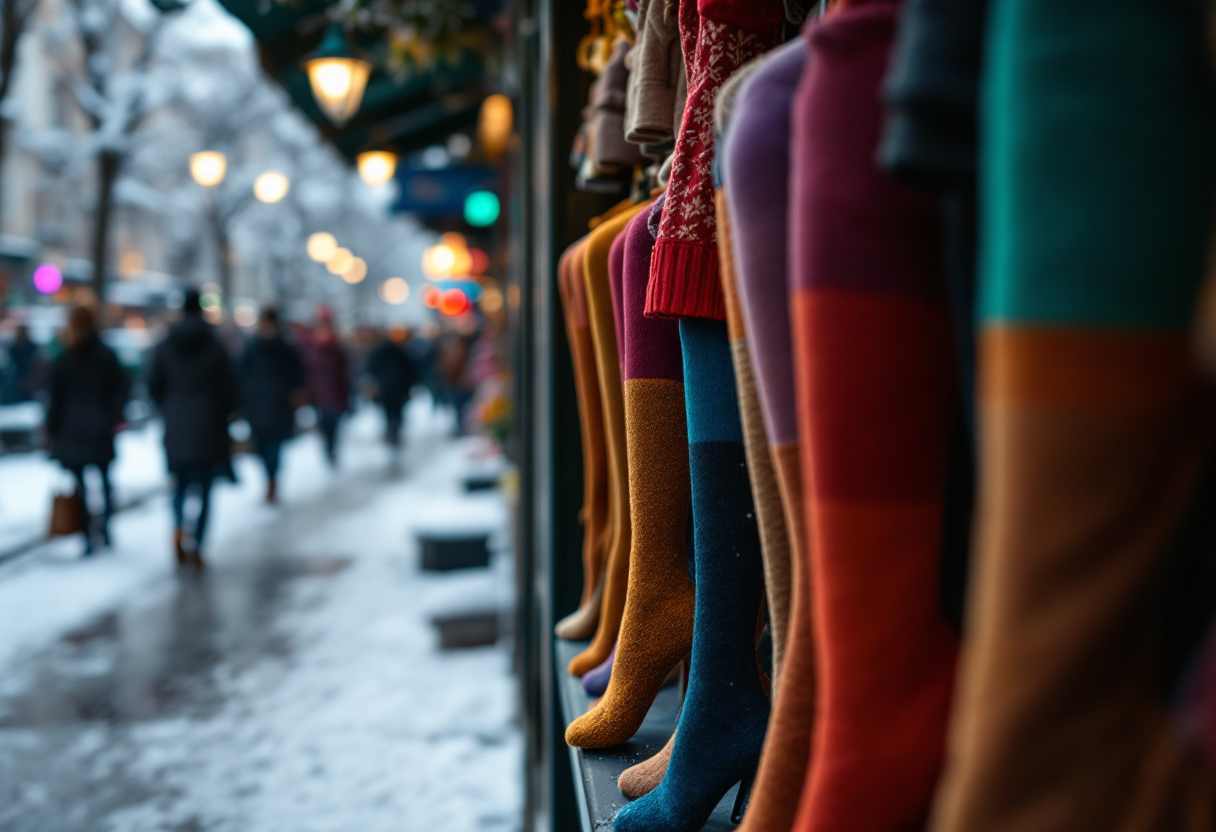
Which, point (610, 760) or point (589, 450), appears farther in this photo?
point (589, 450)

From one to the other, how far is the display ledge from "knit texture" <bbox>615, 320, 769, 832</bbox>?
7 cm

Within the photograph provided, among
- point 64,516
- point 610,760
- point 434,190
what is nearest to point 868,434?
point 610,760

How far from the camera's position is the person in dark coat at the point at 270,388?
10.1m

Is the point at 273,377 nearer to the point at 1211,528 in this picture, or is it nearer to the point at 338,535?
the point at 338,535

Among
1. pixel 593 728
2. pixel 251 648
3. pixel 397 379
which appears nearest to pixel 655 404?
pixel 593 728

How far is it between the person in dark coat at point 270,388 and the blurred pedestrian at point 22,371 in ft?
23.8

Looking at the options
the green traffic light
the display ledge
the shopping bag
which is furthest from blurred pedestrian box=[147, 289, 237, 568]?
the display ledge

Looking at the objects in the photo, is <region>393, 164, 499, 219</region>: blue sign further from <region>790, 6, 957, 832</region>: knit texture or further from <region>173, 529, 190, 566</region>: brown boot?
<region>790, 6, 957, 832</region>: knit texture

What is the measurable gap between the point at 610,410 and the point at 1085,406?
1.14 metres

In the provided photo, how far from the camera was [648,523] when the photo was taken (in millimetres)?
1363

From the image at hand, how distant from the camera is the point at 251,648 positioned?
5.56m

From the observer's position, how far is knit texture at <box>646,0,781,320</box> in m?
1.08

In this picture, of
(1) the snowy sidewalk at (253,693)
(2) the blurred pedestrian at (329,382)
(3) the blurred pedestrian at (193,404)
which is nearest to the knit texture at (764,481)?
(1) the snowy sidewalk at (253,693)

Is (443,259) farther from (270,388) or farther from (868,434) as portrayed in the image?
(868,434)
